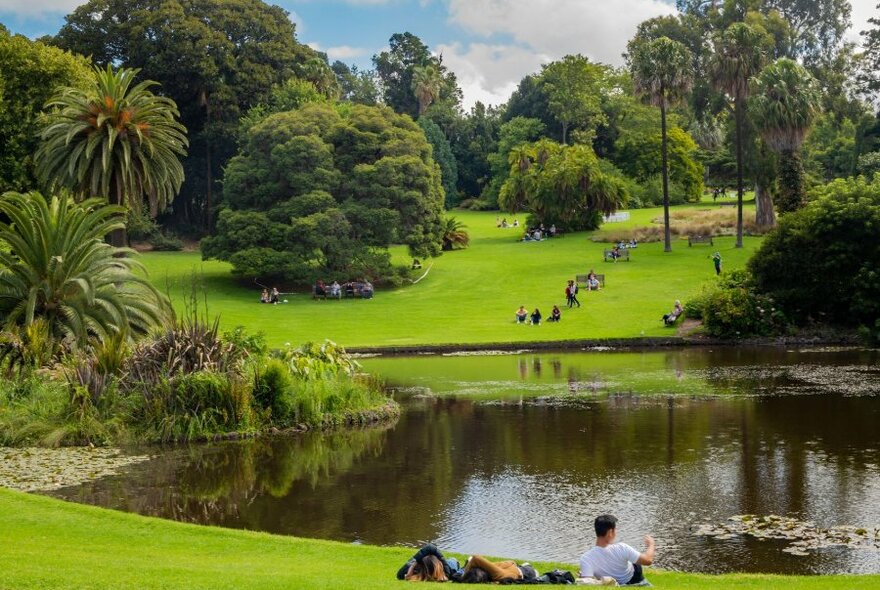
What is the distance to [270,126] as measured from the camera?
73000mm

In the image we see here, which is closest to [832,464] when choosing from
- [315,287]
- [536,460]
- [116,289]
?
[536,460]

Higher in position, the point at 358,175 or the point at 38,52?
the point at 38,52

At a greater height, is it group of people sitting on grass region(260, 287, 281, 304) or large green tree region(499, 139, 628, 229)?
large green tree region(499, 139, 628, 229)

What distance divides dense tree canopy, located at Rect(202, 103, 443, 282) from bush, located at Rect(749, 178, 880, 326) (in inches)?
1040

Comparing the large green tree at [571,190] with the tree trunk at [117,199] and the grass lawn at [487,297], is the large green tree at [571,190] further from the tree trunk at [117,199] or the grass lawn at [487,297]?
the tree trunk at [117,199]

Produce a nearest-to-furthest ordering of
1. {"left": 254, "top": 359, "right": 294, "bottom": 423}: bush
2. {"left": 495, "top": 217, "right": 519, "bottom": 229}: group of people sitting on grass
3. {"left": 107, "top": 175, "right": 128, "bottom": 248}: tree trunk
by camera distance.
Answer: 1. {"left": 254, "top": 359, "right": 294, "bottom": 423}: bush
2. {"left": 107, "top": 175, "right": 128, "bottom": 248}: tree trunk
3. {"left": 495, "top": 217, "right": 519, "bottom": 229}: group of people sitting on grass

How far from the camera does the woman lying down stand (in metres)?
12.9

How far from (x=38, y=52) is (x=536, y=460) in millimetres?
46323

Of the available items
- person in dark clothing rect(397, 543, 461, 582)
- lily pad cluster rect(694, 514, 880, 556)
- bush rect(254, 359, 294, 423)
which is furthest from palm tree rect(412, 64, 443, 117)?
person in dark clothing rect(397, 543, 461, 582)

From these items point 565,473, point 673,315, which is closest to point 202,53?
point 673,315

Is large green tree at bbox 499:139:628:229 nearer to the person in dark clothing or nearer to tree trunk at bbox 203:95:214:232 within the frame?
tree trunk at bbox 203:95:214:232

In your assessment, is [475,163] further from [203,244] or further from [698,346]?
[698,346]

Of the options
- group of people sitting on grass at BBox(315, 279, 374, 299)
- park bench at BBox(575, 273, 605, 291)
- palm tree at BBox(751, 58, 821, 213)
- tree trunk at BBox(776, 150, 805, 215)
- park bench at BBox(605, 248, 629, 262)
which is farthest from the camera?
park bench at BBox(605, 248, 629, 262)

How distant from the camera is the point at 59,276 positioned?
34.9 meters
